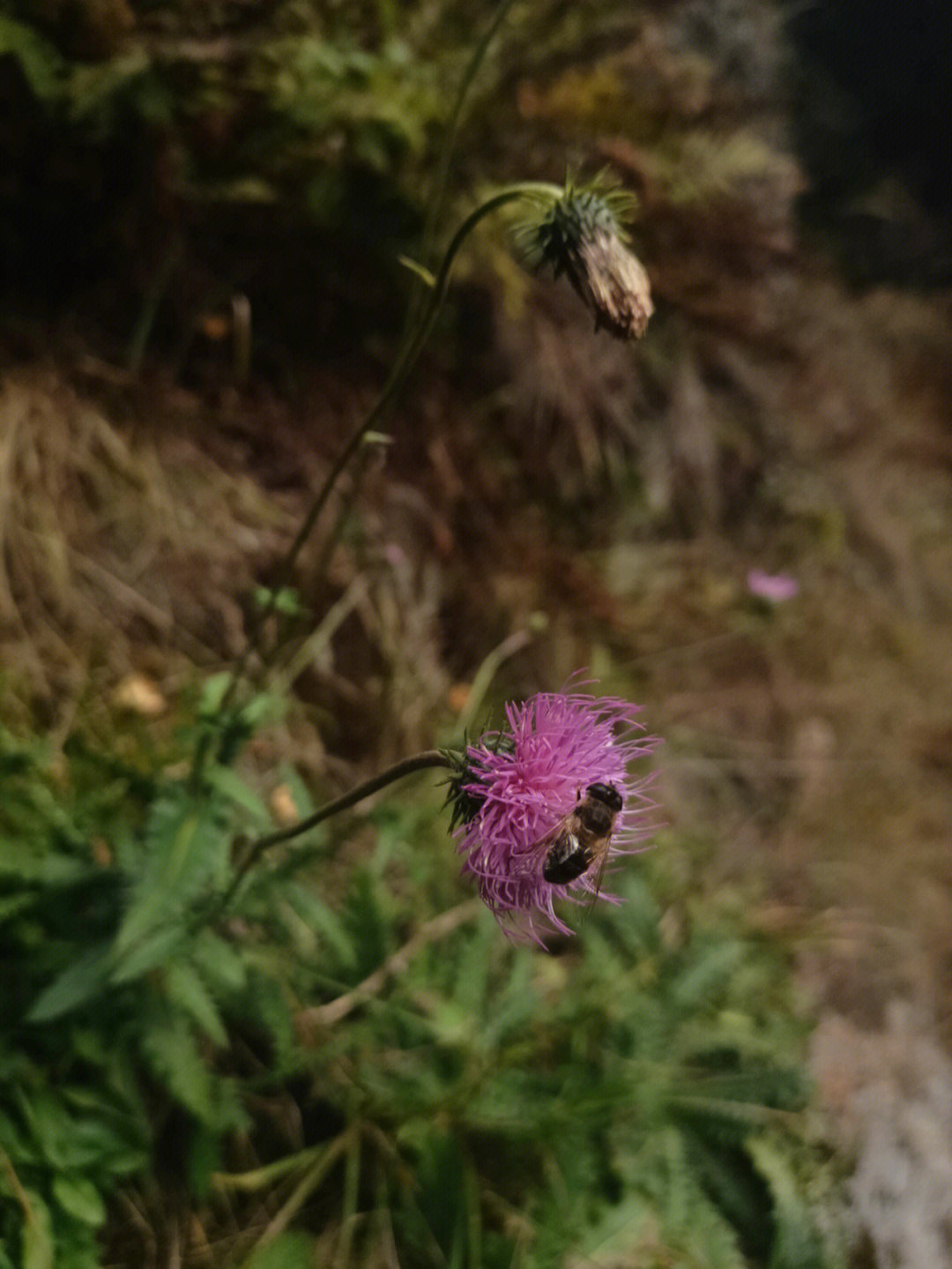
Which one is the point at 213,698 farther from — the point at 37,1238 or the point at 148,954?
the point at 37,1238

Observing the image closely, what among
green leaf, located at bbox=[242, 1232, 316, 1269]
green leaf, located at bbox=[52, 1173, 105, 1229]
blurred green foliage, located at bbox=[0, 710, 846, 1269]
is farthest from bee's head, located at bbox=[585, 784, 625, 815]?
green leaf, located at bbox=[242, 1232, 316, 1269]

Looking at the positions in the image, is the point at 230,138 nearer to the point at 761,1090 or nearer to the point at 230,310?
the point at 230,310

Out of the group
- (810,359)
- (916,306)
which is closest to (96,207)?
(810,359)

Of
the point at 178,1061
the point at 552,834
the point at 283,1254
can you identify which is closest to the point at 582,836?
the point at 552,834

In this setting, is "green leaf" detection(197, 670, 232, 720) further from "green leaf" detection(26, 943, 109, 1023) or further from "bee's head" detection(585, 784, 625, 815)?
"bee's head" detection(585, 784, 625, 815)

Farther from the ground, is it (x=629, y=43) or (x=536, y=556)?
(x=629, y=43)

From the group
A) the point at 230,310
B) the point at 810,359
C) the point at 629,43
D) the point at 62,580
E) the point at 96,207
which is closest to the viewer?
the point at 62,580
